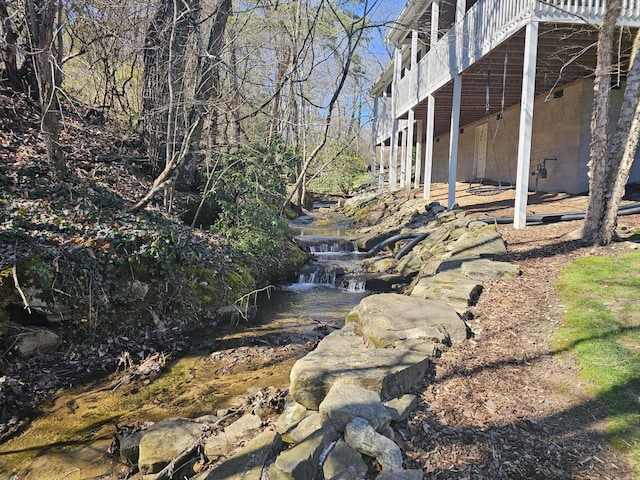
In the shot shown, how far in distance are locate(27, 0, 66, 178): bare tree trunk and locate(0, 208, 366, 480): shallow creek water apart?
3.45m

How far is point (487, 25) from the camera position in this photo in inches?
344

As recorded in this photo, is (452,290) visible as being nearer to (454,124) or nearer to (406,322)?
(406,322)

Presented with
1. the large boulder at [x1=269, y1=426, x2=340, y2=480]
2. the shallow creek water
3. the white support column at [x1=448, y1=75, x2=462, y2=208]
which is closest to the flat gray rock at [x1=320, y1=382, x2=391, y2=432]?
the large boulder at [x1=269, y1=426, x2=340, y2=480]

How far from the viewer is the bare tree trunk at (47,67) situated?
5344mm

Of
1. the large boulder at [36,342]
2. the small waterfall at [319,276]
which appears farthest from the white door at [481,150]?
the large boulder at [36,342]

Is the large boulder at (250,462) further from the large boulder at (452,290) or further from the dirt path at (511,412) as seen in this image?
the large boulder at (452,290)

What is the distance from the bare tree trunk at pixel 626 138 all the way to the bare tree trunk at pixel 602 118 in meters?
0.12

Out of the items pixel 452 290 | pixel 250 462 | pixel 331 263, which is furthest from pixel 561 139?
pixel 250 462

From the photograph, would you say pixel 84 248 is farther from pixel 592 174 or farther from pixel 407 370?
pixel 592 174

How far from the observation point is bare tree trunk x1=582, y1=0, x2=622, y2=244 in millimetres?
5777

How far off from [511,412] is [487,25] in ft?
27.9

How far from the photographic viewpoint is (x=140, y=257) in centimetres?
552

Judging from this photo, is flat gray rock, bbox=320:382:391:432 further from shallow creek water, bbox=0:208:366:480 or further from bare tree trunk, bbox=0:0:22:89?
bare tree trunk, bbox=0:0:22:89

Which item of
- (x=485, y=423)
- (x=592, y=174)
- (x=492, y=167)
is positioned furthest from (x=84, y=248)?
(x=492, y=167)
